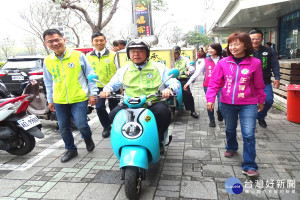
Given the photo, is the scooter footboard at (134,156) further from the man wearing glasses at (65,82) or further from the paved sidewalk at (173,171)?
the man wearing glasses at (65,82)

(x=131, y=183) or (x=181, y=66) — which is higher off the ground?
(x=181, y=66)

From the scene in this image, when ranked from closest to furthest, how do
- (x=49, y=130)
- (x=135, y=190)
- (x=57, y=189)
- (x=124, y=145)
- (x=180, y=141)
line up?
(x=135, y=190) < (x=124, y=145) < (x=57, y=189) < (x=180, y=141) < (x=49, y=130)

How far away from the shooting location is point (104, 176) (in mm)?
2998

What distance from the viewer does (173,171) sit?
120 inches

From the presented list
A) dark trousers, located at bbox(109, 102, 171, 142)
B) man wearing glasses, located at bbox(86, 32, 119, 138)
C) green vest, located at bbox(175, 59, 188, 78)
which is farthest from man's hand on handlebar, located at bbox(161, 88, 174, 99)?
green vest, located at bbox(175, 59, 188, 78)

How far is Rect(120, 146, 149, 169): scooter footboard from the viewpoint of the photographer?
2.35 metres

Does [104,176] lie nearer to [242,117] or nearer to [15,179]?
→ [15,179]

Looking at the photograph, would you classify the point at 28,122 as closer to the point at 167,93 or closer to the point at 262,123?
the point at 167,93

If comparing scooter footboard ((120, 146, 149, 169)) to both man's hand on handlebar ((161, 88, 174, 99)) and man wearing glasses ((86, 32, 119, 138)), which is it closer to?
man's hand on handlebar ((161, 88, 174, 99))

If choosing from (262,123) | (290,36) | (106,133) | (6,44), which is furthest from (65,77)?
(6,44)

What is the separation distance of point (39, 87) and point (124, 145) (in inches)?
142

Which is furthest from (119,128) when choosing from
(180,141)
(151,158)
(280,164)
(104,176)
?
(280,164)

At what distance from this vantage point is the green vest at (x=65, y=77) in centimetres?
333

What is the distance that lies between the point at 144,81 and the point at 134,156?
1.00m
